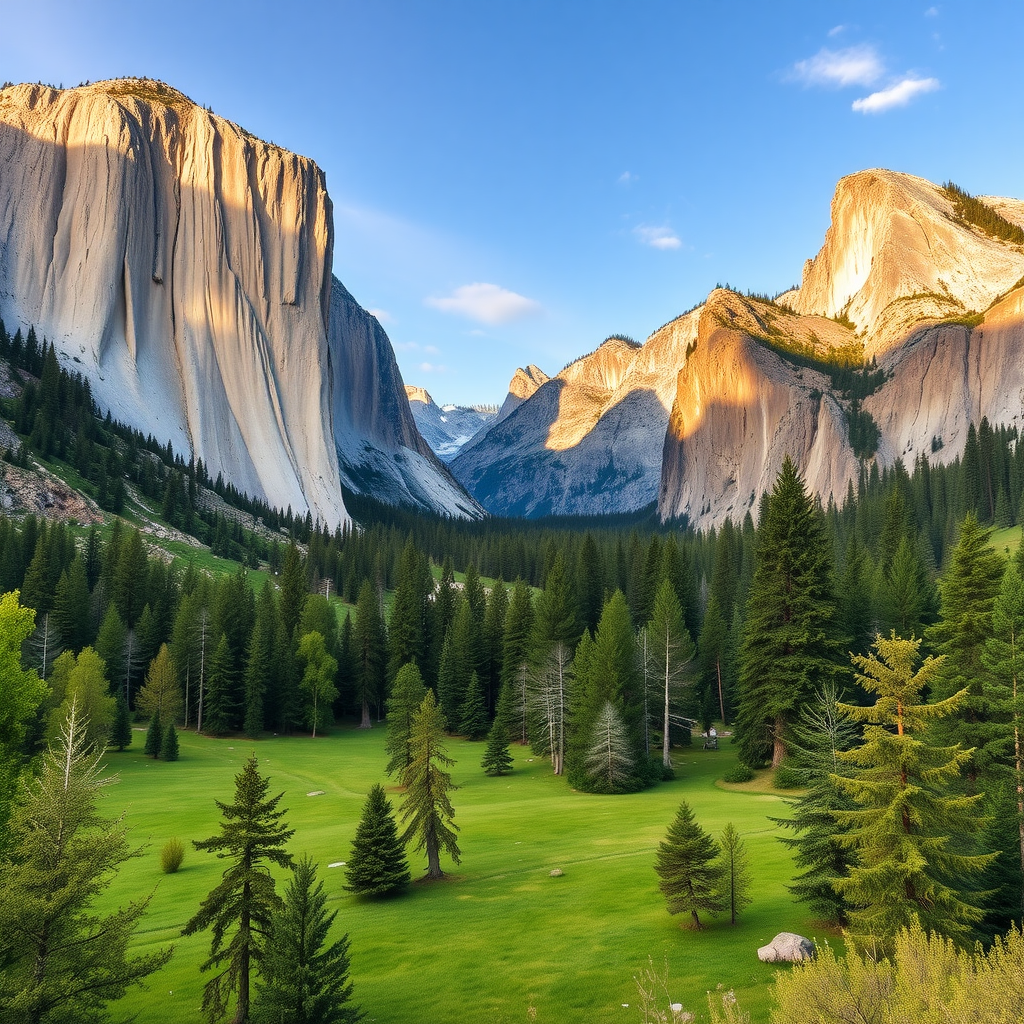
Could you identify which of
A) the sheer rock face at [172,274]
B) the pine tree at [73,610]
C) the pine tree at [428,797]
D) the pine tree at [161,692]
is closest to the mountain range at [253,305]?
the sheer rock face at [172,274]

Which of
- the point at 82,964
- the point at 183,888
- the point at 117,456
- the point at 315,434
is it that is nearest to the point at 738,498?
the point at 315,434

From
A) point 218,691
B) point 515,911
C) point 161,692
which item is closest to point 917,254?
point 218,691

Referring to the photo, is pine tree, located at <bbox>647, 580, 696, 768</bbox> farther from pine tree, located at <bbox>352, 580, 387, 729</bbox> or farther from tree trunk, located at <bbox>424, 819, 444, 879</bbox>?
pine tree, located at <bbox>352, 580, 387, 729</bbox>

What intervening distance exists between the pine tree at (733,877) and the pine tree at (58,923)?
15.1 meters

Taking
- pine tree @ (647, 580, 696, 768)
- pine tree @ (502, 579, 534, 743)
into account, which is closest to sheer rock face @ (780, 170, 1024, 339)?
pine tree @ (502, 579, 534, 743)

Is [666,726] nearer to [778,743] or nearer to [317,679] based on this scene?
[778,743]

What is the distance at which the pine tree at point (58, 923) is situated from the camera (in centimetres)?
1397

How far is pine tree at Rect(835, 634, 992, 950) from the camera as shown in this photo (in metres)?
16.8

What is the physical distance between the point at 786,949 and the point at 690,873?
3.53 m

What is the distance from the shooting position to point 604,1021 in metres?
17.5

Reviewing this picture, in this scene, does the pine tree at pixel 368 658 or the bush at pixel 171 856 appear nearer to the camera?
the bush at pixel 171 856

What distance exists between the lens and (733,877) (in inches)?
882

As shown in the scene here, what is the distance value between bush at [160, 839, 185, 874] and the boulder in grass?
2379cm

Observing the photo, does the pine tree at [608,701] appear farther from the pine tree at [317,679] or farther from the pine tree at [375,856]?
the pine tree at [317,679]
